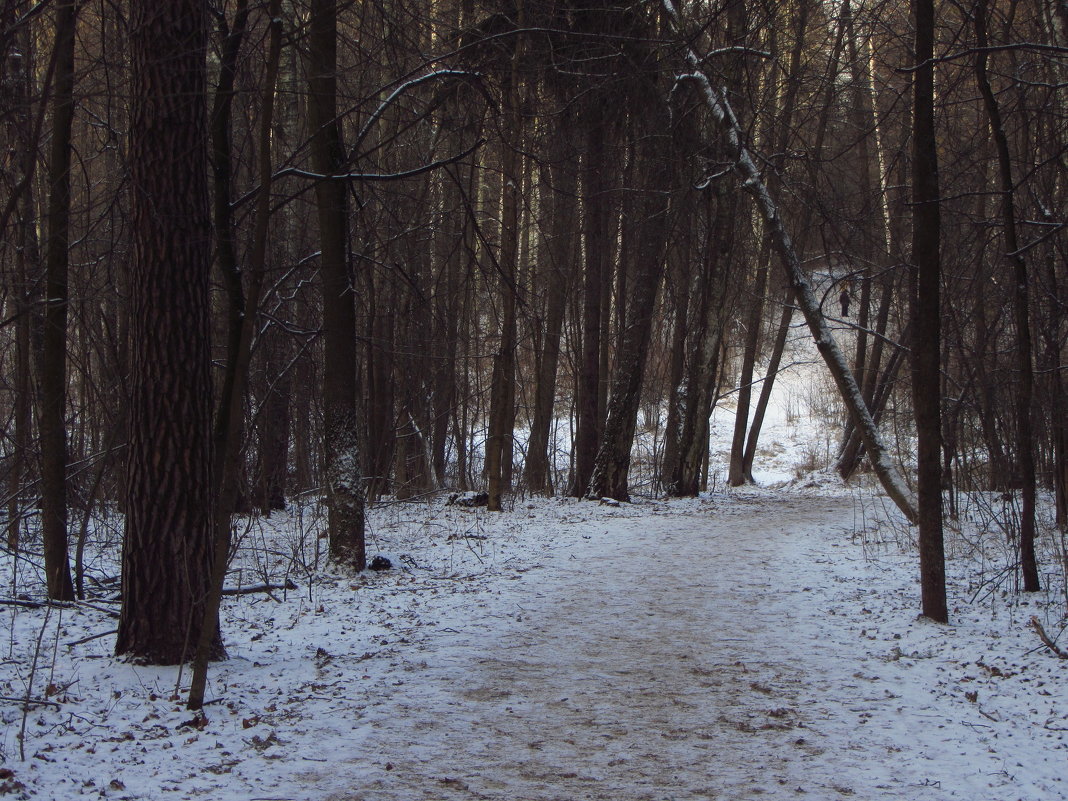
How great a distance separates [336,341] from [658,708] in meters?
4.76

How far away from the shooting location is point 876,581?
8258mm

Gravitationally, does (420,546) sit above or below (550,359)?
below

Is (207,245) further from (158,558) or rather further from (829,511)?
(829,511)

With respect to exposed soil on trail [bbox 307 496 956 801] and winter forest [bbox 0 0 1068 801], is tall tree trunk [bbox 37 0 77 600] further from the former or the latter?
exposed soil on trail [bbox 307 496 956 801]

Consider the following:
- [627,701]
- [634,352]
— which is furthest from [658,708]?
[634,352]

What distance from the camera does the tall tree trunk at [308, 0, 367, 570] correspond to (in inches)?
307

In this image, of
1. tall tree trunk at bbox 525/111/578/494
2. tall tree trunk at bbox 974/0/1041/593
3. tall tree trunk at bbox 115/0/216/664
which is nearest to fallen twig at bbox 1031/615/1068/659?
tall tree trunk at bbox 974/0/1041/593

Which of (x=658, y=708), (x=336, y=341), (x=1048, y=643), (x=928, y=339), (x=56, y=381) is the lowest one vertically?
(x=658, y=708)

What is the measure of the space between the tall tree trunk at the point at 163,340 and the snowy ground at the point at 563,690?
0.41 metres

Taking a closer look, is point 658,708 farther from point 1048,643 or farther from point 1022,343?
point 1022,343

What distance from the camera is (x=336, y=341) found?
318 inches

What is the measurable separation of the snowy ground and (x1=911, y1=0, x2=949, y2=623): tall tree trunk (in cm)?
49

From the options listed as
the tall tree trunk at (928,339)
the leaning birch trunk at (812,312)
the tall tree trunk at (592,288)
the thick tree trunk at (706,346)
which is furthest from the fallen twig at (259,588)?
the thick tree trunk at (706,346)

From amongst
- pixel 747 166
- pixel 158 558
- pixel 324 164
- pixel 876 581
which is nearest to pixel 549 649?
pixel 158 558
